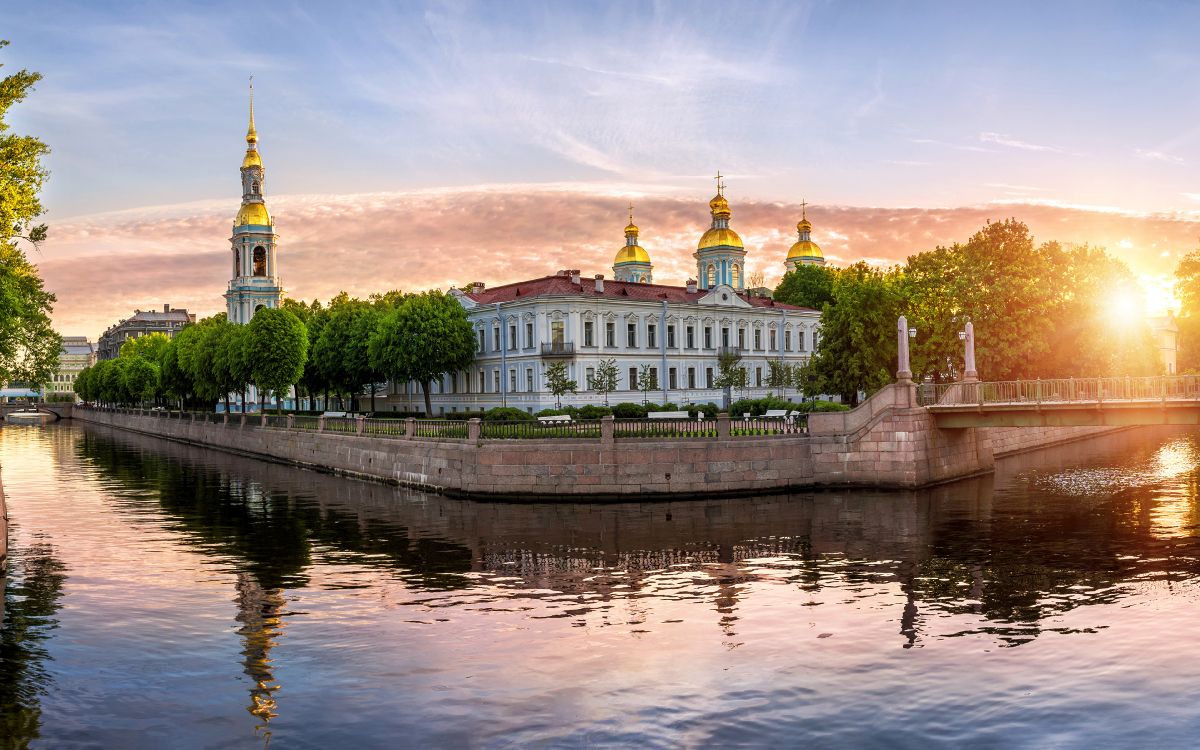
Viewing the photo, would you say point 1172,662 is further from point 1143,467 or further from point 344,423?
point 344,423

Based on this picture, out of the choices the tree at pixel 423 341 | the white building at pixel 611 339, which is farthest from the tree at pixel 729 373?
the tree at pixel 423 341

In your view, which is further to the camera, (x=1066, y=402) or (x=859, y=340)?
(x=859, y=340)

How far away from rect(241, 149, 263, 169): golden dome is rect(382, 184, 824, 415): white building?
182ft

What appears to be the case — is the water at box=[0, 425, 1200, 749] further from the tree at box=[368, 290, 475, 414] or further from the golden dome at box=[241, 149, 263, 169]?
the golden dome at box=[241, 149, 263, 169]

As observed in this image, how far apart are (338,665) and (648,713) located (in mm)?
6242

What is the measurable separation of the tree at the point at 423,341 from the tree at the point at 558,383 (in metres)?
9.27

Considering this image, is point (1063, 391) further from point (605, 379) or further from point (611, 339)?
point (611, 339)

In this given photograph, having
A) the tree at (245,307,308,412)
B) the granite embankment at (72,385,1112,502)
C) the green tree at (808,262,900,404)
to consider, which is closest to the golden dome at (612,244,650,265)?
the tree at (245,307,308,412)

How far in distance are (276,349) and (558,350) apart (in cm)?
2257

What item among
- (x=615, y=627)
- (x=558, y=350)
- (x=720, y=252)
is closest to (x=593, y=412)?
(x=558, y=350)

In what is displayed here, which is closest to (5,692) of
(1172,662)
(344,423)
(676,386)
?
(1172,662)

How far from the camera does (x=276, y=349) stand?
75.3 meters

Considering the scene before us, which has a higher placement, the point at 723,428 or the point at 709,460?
the point at 723,428

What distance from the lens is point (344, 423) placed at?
55750mm
